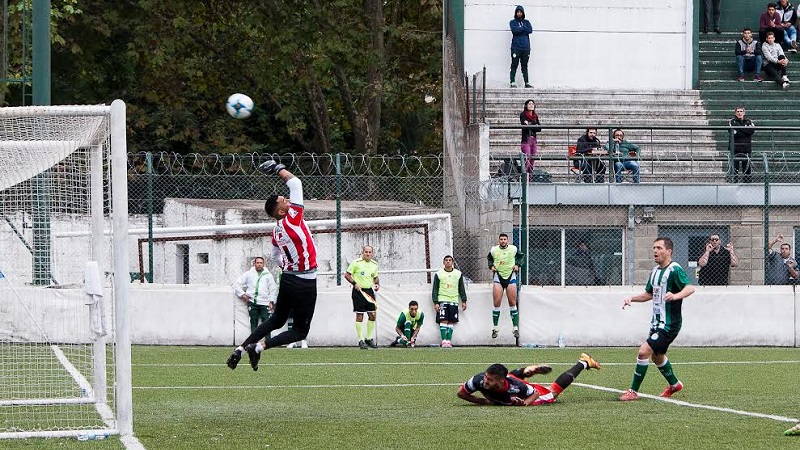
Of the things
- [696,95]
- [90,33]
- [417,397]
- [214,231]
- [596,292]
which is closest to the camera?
[417,397]

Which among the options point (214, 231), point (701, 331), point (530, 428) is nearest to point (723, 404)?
point (530, 428)

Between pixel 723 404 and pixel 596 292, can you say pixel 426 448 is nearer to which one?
pixel 723 404

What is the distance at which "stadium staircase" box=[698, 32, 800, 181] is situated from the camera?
100 ft

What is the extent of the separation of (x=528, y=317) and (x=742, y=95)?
12.1 metres

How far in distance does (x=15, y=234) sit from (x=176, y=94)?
22870 millimetres

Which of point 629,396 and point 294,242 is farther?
point 629,396

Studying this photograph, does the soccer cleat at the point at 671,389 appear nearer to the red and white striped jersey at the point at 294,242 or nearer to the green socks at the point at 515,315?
the red and white striped jersey at the point at 294,242

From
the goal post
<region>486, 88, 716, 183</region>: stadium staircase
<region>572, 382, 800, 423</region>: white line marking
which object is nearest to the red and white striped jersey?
the goal post

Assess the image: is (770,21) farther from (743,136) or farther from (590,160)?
(590,160)

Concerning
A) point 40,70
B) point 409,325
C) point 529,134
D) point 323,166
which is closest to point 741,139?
point 529,134

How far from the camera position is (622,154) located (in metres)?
27.0

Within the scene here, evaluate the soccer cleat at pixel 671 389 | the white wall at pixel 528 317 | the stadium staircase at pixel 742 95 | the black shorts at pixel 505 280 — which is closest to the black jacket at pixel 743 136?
the stadium staircase at pixel 742 95

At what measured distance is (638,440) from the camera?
32.6ft

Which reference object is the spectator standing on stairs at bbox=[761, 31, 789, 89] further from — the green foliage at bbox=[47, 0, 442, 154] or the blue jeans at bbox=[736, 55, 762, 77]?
the green foliage at bbox=[47, 0, 442, 154]
